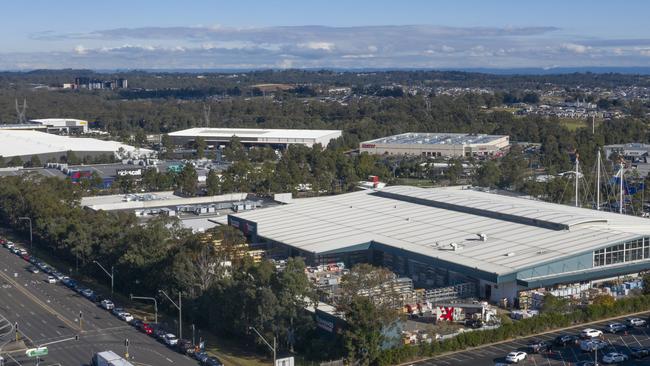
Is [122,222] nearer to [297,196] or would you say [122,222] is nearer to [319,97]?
[297,196]

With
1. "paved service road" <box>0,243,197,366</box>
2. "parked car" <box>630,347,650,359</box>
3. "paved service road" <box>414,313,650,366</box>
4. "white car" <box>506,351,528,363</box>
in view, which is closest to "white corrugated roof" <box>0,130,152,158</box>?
"paved service road" <box>0,243,197,366</box>

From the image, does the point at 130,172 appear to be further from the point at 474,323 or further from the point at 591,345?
the point at 591,345

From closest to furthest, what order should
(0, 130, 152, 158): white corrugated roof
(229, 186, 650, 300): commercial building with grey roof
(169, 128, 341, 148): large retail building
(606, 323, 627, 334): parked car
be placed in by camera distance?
1. (606, 323, 627, 334): parked car
2. (229, 186, 650, 300): commercial building with grey roof
3. (0, 130, 152, 158): white corrugated roof
4. (169, 128, 341, 148): large retail building

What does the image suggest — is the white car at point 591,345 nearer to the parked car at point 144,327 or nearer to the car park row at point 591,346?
the car park row at point 591,346

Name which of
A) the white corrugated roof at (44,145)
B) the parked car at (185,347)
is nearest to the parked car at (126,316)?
the parked car at (185,347)

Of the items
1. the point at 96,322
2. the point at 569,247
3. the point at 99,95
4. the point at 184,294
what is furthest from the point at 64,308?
the point at 99,95

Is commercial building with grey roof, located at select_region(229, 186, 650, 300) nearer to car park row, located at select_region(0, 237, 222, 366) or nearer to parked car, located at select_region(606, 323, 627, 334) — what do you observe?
parked car, located at select_region(606, 323, 627, 334)
